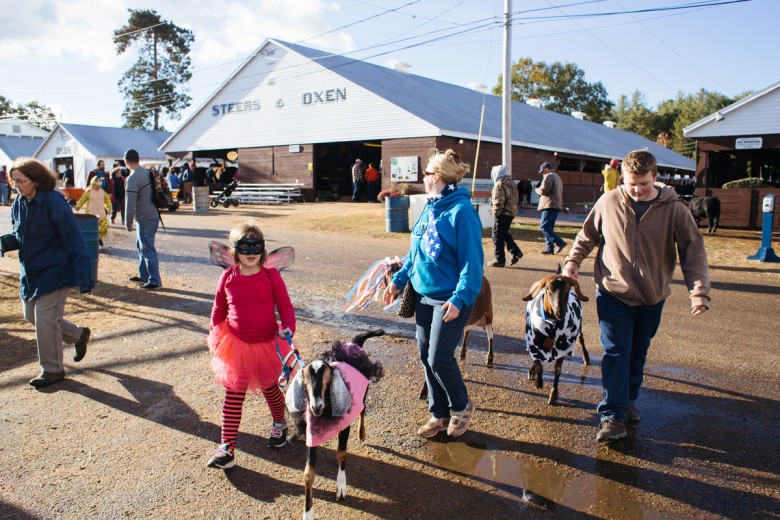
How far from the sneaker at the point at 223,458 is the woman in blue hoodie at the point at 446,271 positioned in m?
1.49

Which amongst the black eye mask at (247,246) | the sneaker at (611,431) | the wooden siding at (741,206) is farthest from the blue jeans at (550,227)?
the wooden siding at (741,206)

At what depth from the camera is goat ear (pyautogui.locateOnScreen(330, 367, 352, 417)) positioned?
10.9ft

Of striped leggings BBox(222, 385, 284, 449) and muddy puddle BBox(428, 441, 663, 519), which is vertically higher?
striped leggings BBox(222, 385, 284, 449)

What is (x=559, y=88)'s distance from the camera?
7375 centimetres

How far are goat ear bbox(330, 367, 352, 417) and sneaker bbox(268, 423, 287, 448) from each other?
106 cm

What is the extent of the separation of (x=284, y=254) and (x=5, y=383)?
3.39 meters

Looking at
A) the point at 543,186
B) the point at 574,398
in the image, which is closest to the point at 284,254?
the point at 574,398

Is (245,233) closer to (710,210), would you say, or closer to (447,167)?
(447,167)

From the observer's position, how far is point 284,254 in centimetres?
428

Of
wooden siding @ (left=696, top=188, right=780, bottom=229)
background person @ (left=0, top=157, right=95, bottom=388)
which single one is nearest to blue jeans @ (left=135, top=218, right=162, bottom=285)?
background person @ (left=0, top=157, right=95, bottom=388)

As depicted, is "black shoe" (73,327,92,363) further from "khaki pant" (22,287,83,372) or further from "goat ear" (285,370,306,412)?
"goat ear" (285,370,306,412)

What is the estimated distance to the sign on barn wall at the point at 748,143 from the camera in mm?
19938

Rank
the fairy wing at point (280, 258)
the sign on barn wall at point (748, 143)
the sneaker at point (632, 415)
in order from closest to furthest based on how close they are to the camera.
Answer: the fairy wing at point (280, 258) → the sneaker at point (632, 415) → the sign on barn wall at point (748, 143)

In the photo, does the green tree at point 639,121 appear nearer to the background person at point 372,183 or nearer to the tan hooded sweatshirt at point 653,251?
the background person at point 372,183
